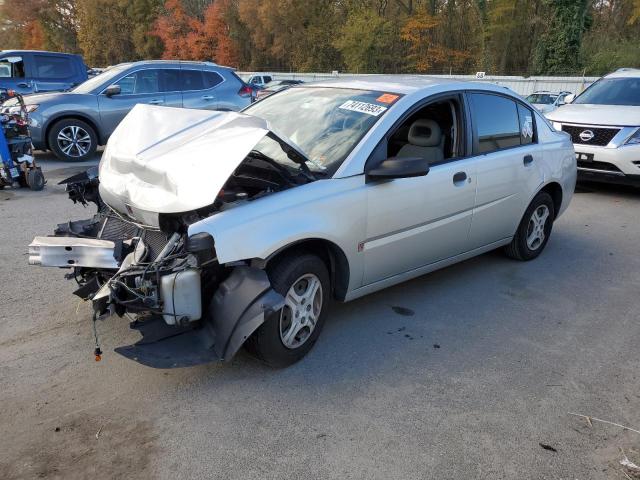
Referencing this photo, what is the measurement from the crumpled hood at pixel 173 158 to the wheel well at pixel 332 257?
607mm

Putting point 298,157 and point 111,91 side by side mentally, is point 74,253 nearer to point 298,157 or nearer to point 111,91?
point 298,157

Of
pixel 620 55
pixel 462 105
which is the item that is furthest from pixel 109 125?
pixel 620 55

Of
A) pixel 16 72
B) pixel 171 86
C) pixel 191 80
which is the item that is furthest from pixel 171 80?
pixel 16 72

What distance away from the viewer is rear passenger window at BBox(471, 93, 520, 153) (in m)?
4.43

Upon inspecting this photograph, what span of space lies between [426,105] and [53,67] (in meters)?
12.6

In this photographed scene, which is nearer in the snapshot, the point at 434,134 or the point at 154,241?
the point at 154,241

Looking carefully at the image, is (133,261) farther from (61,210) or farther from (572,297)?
(61,210)

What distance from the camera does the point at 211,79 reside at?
11.4 meters

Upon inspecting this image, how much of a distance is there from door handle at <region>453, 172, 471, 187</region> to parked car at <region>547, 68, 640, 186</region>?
4.88 meters

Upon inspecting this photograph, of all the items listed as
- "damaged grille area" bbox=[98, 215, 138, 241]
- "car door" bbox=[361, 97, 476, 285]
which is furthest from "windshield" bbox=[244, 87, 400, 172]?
"damaged grille area" bbox=[98, 215, 138, 241]

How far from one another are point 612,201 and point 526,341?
5529mm

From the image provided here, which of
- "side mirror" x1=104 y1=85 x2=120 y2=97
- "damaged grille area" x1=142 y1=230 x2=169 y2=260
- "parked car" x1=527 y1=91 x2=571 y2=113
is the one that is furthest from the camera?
"parked car" x1=527 y1=91 x2=571 y2=113

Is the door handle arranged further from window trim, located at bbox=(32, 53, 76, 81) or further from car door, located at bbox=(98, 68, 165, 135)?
window trim, located at bbox=(32, 53, 76, 81)

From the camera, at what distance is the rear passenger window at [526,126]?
496 cm
